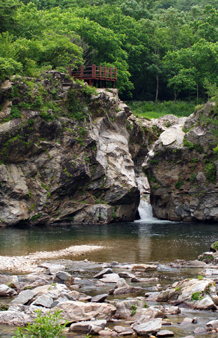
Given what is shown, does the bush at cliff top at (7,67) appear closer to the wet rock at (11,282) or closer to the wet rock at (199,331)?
the wet rock at (11,282)

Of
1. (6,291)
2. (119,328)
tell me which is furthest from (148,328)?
(6,291)

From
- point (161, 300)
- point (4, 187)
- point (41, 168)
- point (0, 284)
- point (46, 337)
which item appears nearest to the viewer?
point (46, 337)

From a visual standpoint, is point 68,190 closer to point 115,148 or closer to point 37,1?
point 115,148

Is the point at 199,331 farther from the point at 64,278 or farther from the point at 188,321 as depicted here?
the point at 64,278

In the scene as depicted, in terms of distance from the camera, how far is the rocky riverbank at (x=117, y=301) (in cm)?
995

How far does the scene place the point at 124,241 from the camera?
27.9 metres

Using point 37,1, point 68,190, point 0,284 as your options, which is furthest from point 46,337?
point 37,1

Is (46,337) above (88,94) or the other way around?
the other way around

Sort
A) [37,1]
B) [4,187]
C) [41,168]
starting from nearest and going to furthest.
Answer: [4,187]
[41,168]
[37,1]

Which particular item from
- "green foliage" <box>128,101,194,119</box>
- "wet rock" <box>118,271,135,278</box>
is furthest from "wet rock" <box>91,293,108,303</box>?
"green foliage" <box>128,101,194,119</box>

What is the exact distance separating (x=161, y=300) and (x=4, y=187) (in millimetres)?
27137

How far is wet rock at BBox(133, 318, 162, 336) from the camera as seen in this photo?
9558mm

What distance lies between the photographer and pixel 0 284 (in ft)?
45.2

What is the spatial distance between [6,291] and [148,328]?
18.1 feet
